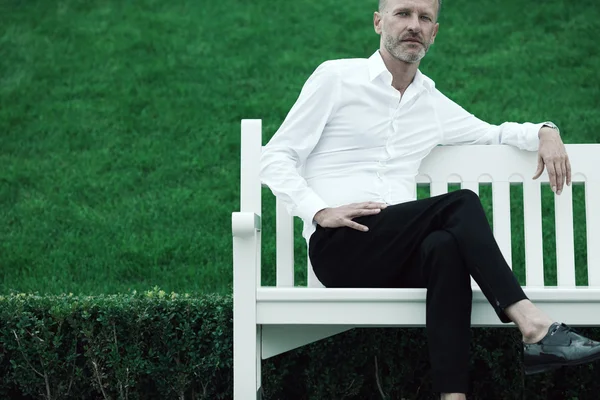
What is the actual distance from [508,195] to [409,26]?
73cm

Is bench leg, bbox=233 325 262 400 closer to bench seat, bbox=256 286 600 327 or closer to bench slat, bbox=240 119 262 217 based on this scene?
bench seat, bbox=256 286 600 327

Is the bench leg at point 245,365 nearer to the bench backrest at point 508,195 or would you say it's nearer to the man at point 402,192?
the man at point 402,192

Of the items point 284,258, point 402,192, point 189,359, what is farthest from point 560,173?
point 189,359

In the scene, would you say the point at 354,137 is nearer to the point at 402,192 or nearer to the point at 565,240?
the point at 402,192

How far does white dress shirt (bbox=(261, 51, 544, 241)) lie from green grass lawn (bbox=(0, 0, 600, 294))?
190 centimetres

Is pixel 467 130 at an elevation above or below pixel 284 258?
above

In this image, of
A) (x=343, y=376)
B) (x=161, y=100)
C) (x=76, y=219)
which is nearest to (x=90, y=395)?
(x=343, y=376)

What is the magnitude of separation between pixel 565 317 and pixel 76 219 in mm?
3725

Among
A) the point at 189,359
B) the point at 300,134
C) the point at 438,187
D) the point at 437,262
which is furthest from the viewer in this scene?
the point at 189,359

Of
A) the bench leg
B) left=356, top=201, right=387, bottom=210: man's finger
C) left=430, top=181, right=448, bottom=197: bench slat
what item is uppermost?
left=430, top=181, right=448, bottom=197: bench slat

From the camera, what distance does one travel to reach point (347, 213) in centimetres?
263

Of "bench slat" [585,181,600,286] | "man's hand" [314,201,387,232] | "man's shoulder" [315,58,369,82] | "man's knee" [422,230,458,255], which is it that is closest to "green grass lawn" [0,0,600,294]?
"bench slat" [585,181,600,286]

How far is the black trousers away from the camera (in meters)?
2.33

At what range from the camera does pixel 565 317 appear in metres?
2.48
